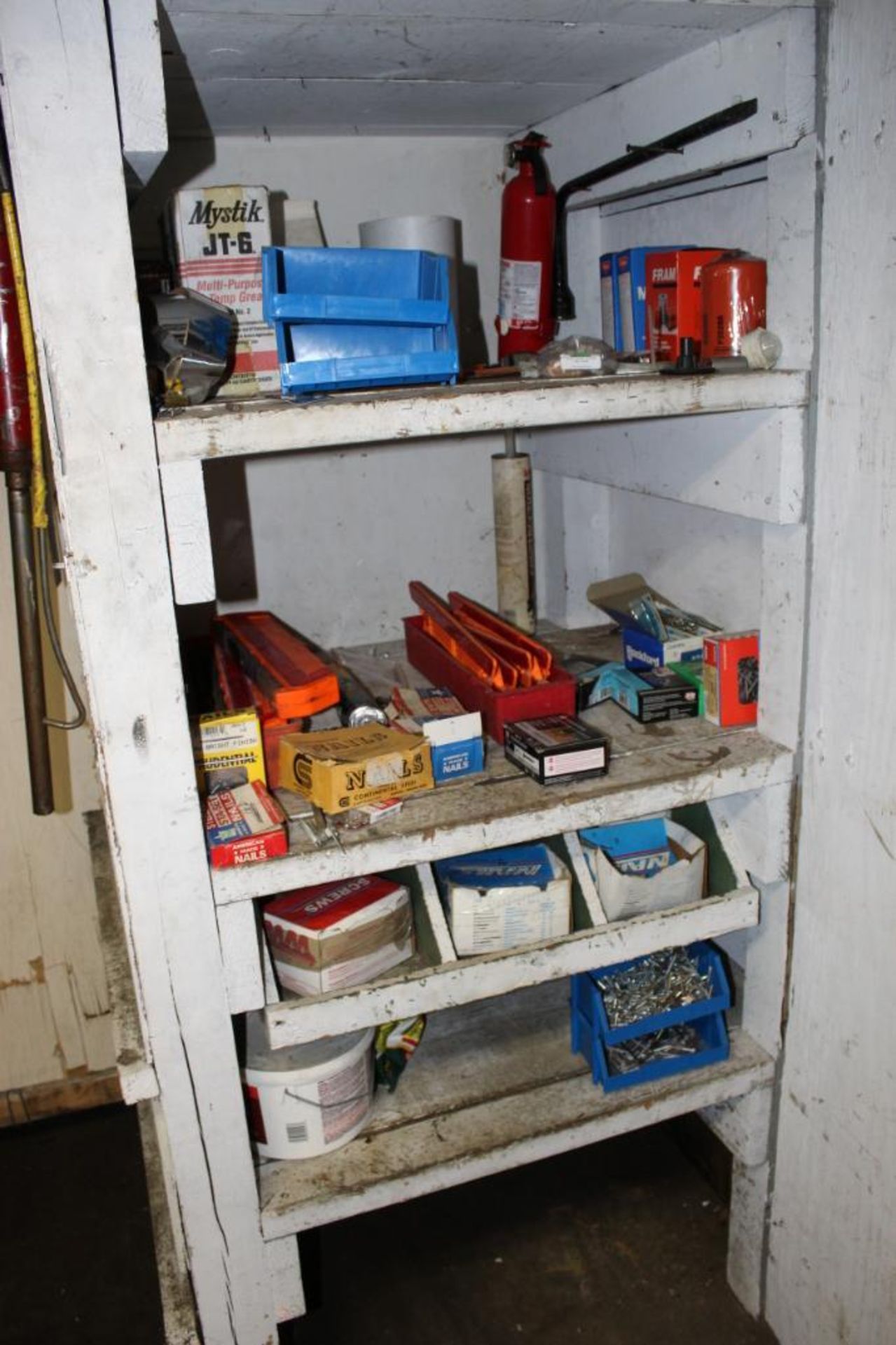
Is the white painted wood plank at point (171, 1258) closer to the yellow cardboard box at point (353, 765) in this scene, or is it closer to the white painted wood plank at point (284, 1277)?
the white painted wood plank at point (284, 1277)

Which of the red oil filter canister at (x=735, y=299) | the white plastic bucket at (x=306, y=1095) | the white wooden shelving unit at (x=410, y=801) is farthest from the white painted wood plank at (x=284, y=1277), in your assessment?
the red oil filter canister at (x=735, y=299)

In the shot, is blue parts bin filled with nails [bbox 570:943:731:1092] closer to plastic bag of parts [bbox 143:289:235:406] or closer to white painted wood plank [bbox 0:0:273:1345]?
white painted wood plank [bbox 0:0:273:1345]

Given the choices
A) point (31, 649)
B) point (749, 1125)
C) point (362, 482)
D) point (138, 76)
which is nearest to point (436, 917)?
point (749, 1125)

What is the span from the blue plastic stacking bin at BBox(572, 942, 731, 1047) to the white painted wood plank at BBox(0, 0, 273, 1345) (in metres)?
0.48

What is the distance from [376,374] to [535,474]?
82 cm

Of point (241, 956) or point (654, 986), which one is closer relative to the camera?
point (241, 956)

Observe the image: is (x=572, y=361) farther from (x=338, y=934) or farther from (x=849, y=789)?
(x=338, y=934)

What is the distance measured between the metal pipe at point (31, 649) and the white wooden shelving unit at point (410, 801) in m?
0.44

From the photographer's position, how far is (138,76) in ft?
2.97

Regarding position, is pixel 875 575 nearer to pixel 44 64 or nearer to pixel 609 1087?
pixel 609 1087

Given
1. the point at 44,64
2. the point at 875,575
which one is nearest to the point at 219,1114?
the point at 875,575

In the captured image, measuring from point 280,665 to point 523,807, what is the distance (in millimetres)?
420

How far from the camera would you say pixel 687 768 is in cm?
127

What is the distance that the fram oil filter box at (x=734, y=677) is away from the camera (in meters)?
1.37
